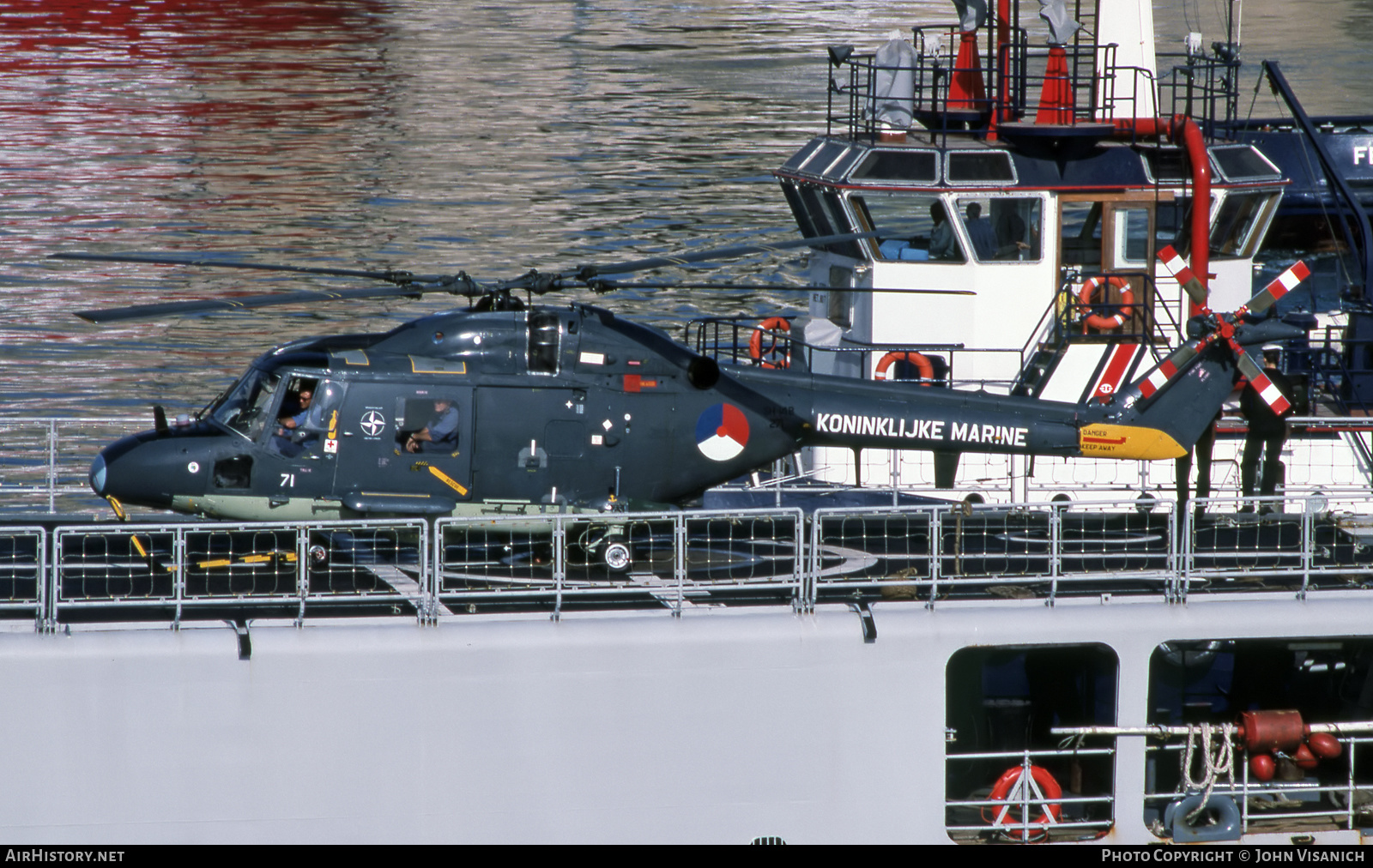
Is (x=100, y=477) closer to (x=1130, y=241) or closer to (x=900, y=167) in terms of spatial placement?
(x=900, y=167)

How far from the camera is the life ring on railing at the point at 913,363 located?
17266 millimetres

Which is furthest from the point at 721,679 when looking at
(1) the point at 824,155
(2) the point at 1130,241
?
(2) the point at 1130,241

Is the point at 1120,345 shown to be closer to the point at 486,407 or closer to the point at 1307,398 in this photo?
the point at 1307,398

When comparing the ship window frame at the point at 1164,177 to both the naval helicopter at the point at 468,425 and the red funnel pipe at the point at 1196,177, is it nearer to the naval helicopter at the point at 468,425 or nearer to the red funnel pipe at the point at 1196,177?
the red funnel pipe at the point at 1196,177

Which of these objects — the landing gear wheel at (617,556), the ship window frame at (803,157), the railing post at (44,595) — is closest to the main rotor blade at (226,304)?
the railing post at (44,595)

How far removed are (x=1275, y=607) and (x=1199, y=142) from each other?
6.17 meters

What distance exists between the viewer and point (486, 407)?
13539mm

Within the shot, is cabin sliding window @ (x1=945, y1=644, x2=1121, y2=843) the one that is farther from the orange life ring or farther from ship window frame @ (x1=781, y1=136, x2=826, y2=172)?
ship window frame @ (x1=781, y1=136, x2=826, y2=172)

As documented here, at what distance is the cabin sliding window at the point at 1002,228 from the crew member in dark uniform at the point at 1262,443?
2.89 meters

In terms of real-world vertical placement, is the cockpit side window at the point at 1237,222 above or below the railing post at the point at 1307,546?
above

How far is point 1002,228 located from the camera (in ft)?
57.4

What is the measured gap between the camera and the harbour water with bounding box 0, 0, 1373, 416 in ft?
112

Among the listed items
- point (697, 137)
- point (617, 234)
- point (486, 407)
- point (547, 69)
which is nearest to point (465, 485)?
point (486, 407)

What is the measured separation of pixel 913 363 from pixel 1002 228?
1.79 metres
